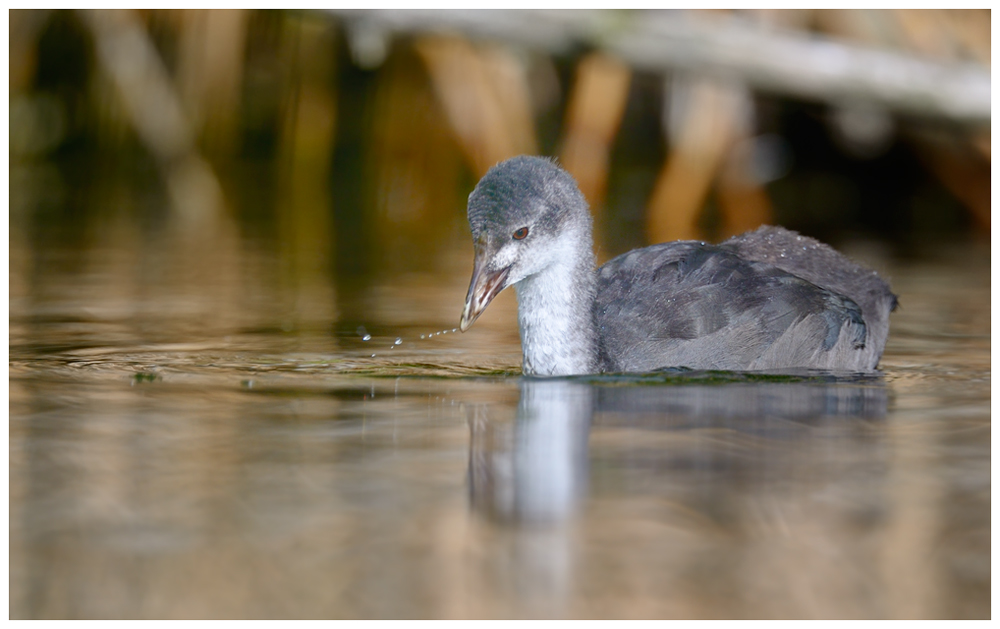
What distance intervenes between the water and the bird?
18 cm

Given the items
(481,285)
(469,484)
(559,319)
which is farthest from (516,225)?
(469,484)

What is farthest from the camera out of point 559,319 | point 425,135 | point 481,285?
point 425,135

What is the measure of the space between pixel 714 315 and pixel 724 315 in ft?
0.14

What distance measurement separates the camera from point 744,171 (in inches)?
531

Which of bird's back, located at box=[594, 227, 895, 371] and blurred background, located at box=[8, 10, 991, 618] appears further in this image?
bird's back, located at box=[594, 227, 895, 371]

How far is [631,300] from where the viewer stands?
5.76 metres

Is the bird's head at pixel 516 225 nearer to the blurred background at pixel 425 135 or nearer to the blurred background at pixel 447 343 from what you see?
the blurred background at pixel 447 343

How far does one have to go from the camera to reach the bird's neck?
5.52m

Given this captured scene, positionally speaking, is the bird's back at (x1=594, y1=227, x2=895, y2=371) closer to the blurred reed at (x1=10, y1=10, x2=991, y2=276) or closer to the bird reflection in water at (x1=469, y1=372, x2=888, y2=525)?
the bird reflection in water at (x1=469, y1=372, x2=888, y2=525)

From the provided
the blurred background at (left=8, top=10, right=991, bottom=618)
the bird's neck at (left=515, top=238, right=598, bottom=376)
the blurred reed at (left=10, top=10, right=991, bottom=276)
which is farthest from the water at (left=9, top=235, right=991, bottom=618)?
the blurred reed at (left=10, top=10, right=991, bottom=276)

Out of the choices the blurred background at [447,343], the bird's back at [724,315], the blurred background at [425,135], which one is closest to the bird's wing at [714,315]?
the bird's back at [724,315]

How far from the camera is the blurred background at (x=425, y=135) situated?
953 centimetres

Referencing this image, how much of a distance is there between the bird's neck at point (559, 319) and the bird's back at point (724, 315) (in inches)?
3.4

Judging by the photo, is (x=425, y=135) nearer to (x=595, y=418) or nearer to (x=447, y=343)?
(x=447, y=343)
